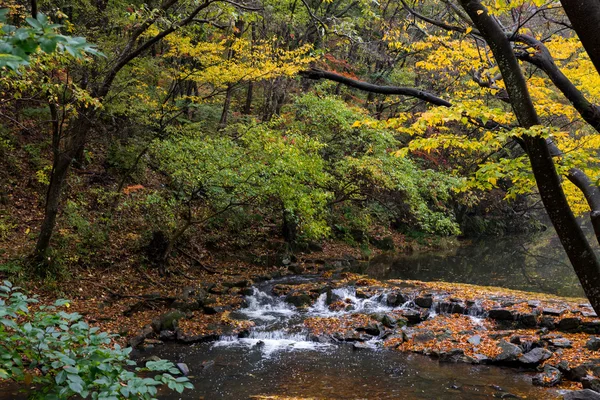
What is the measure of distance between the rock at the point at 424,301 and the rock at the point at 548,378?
457 cm

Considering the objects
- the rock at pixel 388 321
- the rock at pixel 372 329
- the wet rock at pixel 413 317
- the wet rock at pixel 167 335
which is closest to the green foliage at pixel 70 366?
the wet rock at pixel 167 335

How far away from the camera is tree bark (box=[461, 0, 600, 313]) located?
3170 mm

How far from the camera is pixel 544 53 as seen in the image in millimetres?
4039

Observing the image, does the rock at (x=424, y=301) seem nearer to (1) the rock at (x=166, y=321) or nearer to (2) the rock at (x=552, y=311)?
(2) the rock at (x=552, y=311)

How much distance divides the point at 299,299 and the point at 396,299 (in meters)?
2.93

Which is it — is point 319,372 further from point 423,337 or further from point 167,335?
point 167,335

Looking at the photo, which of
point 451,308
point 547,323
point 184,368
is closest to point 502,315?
point 547,323

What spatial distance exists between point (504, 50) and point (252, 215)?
14.9 metres

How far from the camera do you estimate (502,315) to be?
11.5m

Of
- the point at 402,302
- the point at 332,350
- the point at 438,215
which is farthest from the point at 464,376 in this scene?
the point at 438,215

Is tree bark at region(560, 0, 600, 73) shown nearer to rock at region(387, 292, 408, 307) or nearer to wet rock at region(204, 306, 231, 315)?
wet rock at region(204, 306, 231, 315)

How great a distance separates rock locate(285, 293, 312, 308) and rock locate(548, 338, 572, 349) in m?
6.31

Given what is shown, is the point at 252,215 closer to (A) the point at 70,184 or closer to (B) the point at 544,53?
(A) the point at 70,184

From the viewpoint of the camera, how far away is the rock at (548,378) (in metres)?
7.71
